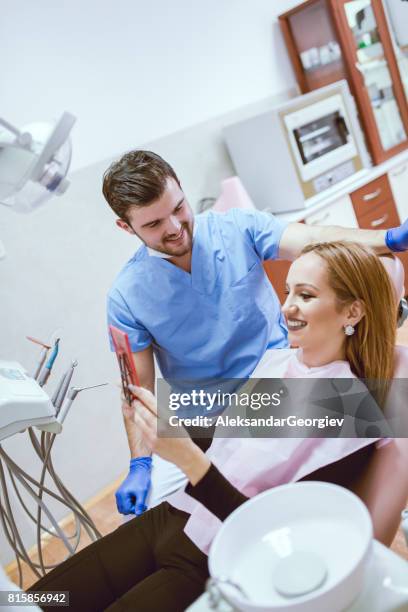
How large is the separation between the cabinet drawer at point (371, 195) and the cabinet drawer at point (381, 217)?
0.08 feet

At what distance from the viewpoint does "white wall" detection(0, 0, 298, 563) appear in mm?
2580

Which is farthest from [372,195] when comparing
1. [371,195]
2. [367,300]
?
[367,300]

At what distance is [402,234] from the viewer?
4.73 feet

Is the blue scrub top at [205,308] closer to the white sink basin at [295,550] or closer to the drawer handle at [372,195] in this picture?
the white sink basin at [295,550]

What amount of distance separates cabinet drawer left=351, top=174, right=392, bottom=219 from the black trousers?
2.47 metres

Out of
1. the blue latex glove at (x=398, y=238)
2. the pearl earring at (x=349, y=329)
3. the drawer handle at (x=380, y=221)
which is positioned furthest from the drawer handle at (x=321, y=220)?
the pearl earring at (x=349, y=329)

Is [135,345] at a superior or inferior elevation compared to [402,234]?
inferior

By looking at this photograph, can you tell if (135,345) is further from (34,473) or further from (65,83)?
(65,83)

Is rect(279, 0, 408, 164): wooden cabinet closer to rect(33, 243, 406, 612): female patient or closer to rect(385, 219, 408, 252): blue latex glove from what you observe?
rect(385, 219, 408, 252): blue latex glove

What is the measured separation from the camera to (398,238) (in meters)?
1.46

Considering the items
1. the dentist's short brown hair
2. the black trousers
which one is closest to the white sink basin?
the black trousers

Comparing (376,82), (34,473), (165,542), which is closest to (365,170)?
(376,82)

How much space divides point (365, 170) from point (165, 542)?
9.44 feet

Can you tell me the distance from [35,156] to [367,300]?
80 cm
